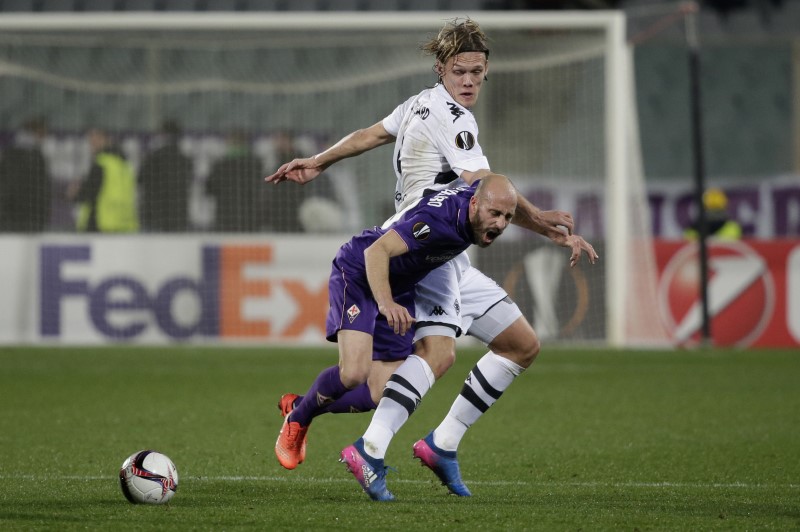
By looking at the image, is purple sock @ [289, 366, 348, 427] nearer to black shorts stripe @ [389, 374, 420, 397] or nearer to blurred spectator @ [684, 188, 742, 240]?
black shorts stripe @ [389, 374, 420, 397]

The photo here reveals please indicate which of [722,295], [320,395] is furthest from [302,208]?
[320,395]

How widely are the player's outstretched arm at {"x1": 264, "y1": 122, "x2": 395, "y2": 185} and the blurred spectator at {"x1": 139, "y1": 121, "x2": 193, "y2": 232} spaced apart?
9066 millimetres

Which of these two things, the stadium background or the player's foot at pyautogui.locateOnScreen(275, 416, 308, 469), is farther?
the stadium background

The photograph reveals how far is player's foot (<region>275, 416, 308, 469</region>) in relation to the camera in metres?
5.95

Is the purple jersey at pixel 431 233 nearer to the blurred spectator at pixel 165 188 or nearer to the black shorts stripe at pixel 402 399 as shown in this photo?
the black shorts stripe at pixel 402 399

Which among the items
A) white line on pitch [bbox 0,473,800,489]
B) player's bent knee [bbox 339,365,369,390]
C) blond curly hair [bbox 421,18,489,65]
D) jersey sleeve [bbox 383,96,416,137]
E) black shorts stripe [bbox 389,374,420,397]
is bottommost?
white line on pitch [bbox 0,473,800,489]

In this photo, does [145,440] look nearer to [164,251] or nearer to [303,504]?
[303,504]

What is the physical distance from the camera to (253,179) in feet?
49.6

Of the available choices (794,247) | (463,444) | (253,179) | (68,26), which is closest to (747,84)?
(794,247)

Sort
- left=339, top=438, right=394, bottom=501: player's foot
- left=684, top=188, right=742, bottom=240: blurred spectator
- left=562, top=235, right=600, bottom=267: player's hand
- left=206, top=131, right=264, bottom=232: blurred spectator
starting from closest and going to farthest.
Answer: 1. left=339, top=438, right=394, bottom=501: player's foot
2. left=562, top=235, right=600, bottom=267: player's hand
3. left=206, top=131, right=264, bottom=232: blurred spectator
4. left=684, top=188, right=742, bottom=240: blurred spectator

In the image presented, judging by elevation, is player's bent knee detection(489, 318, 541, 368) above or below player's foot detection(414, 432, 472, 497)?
above

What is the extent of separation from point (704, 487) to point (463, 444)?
1.94 m

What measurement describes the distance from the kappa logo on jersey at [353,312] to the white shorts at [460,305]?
0.26 m

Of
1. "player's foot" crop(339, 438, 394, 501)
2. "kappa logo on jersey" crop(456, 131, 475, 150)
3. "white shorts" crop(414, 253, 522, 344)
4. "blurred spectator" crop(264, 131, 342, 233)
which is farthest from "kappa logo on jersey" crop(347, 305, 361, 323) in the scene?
"blurred spectator" crop(264, 131, 342, 233)
